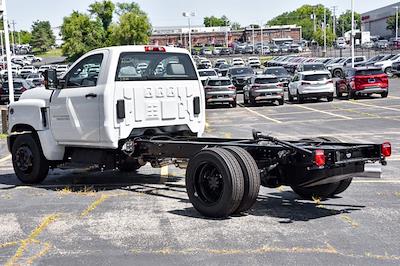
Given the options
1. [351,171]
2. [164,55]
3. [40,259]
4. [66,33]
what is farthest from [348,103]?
[66,33]

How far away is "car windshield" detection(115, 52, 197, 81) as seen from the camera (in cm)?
929

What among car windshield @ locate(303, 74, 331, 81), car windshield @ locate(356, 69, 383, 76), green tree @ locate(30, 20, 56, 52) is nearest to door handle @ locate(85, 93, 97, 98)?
car windshield @ locate(303, 74, 331, 81)

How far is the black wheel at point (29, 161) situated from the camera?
10281mm

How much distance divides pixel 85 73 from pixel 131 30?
82913mm

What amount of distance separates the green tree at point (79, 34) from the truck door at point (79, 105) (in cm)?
9168

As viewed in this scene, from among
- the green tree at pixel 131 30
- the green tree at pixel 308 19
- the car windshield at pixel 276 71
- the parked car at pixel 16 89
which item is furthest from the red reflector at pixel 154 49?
the green tree at pixel 308 19

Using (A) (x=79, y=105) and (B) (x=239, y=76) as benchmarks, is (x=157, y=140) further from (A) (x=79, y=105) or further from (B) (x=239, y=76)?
(B) (x=239, y=76)

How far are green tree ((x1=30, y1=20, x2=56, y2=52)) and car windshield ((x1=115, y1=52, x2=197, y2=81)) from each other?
164 m

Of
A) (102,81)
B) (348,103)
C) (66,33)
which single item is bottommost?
(348,103)

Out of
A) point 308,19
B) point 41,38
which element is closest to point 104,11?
point 41,38

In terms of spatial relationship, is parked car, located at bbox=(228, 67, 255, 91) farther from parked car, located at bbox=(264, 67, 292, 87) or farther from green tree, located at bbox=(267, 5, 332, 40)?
green tree, located at bbox=(267, 5, 332, 40)

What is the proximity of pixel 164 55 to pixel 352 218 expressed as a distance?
416 centimetres

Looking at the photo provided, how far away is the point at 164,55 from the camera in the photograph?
9.84 meters

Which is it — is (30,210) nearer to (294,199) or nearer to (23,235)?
(23,235)
